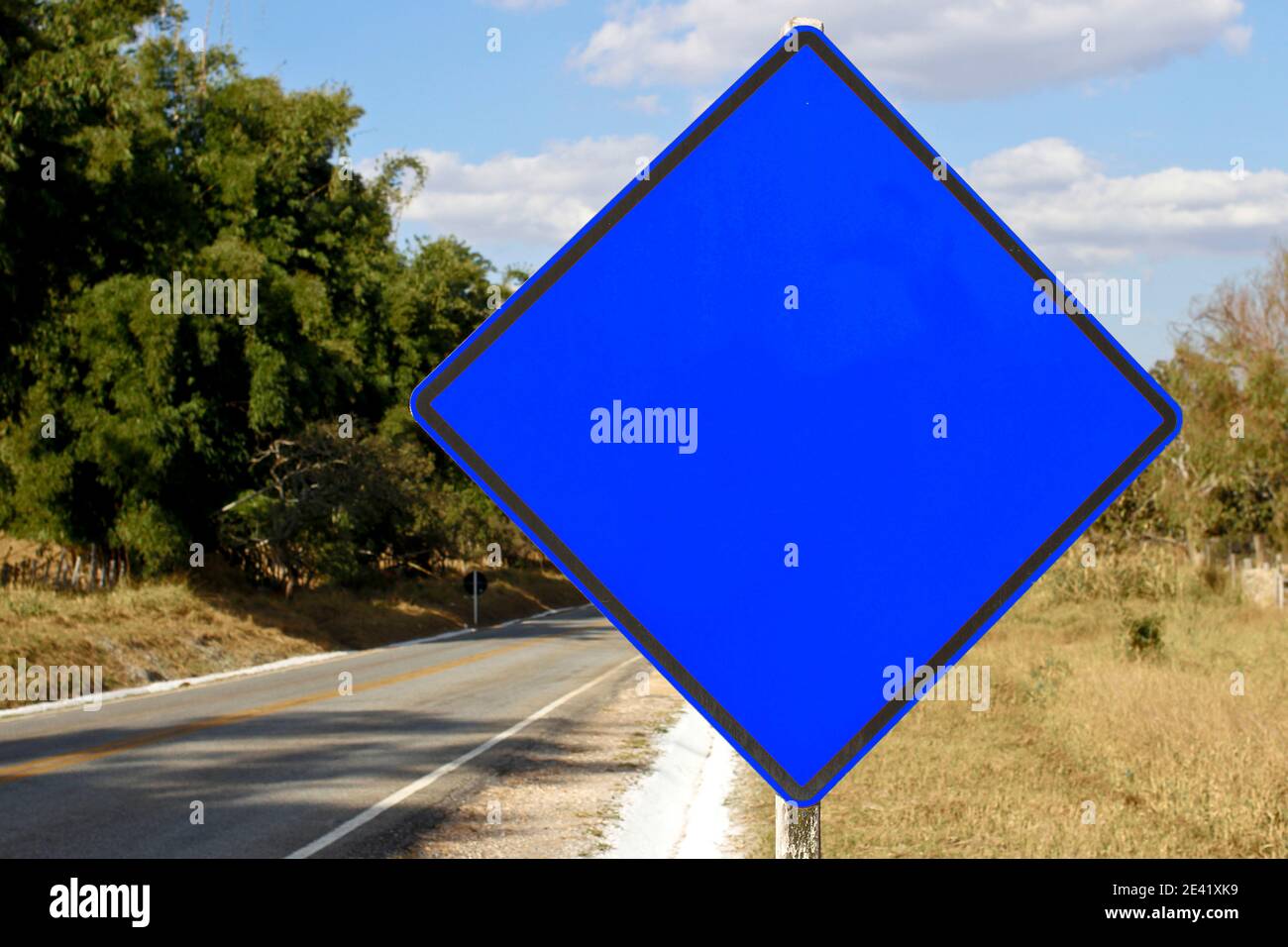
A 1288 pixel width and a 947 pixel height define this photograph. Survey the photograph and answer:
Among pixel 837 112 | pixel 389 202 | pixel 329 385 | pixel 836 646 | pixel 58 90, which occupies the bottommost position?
pixel 836 646

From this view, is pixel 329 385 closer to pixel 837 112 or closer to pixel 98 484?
pixel 98 484

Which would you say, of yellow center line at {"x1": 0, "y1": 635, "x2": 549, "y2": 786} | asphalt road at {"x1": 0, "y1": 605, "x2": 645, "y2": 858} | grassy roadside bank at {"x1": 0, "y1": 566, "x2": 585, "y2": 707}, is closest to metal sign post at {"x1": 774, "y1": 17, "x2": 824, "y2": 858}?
asphalt road at {"x1": 0, "y1": 605, "x2": 645, "y2": 858}

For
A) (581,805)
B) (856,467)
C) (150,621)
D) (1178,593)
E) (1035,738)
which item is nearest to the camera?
(856,467)

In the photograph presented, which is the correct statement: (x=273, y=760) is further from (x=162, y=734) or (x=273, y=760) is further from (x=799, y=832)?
(x=799, y=832)

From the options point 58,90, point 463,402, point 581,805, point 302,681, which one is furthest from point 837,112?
point 58,90

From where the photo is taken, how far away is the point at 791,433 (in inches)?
76.5

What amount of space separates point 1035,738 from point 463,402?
11023mm

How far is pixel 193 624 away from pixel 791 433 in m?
25.7

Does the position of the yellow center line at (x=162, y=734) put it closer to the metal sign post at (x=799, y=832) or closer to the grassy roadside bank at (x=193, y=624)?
the grassy roadside bank at (x=193, y=624)

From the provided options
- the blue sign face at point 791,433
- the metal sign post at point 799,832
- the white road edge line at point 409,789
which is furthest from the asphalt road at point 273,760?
the blue sign face at point 791,433

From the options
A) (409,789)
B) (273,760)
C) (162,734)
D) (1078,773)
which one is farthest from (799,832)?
(162,734)

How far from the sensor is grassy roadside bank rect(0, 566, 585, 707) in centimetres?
2058

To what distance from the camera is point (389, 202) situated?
42.7m

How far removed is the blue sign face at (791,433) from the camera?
6.38 ft
